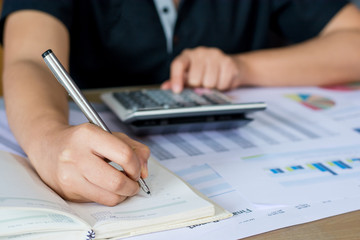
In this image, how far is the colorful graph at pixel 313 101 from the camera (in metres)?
0.74

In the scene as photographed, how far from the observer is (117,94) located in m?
0.67

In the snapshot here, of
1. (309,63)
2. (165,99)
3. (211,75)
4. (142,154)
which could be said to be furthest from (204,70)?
(142,154)

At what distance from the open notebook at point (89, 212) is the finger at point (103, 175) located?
0.02 meters

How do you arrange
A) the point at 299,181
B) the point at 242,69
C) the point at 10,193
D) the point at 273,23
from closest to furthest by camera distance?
the point at 10,193 → the point at 299,181 → the point at 242,69 → the point at 273,23

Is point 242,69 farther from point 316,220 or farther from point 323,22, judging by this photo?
point 316,220

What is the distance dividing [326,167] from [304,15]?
1.93ft

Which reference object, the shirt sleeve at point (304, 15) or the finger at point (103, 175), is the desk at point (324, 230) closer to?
the finger at point (103, 175)

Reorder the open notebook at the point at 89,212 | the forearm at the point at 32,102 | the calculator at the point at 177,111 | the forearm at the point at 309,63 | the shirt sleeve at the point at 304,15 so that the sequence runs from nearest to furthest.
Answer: the open notebook at the point at 89,212
the forearm at the point at 32,102
the calculator at the point at 177,111
the forearm at the point at 309,63
the shirt sleeve at the point at 304,15

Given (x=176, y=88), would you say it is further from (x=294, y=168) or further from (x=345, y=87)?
(x=345, y=87)

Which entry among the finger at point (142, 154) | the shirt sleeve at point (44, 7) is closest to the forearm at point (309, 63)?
the shirt sleeve at point (44, 7)

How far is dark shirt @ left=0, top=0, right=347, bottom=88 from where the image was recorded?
896 millimetres

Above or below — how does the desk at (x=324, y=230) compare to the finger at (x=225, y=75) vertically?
below

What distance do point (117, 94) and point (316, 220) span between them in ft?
1.20

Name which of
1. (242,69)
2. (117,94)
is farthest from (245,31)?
(117,94)
